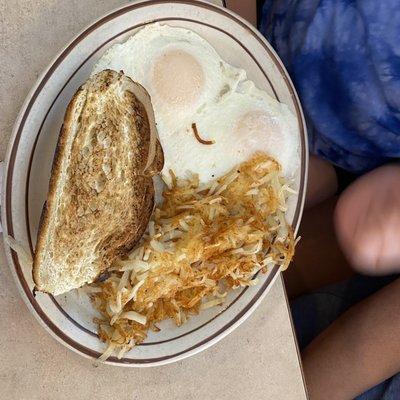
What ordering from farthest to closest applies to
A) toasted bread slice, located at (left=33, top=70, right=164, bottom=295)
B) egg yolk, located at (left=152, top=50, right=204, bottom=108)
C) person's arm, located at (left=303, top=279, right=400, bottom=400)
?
person's arm, located at (left=303, top=279, right=400, bottom=400) < egg yolk, located at (left=152, top=50, right=204, bottom=108) < toasted bread slice, located at (left=33, top=70, right=164, bottom=295)

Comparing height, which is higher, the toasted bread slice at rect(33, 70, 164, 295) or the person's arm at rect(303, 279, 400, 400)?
the toasted bread slice at rect(33, 70, 164, 295)

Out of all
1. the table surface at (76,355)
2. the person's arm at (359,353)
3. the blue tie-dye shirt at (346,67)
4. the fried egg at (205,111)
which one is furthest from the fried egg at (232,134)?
the person's arm at (359,353)

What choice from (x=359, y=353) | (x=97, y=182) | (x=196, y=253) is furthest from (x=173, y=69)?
(x=359, y=353)

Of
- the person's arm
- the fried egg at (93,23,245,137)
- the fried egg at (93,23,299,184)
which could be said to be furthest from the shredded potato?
the person's arm

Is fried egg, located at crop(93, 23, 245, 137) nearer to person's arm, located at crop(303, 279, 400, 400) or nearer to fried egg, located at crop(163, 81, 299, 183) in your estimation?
fried egg, located at crop(163, 81, 299, 183)

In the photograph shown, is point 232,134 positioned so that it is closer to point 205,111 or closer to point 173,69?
point 205,111

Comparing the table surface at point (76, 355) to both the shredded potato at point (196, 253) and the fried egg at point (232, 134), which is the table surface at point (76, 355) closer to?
the shredded potato at point (196, 253)
